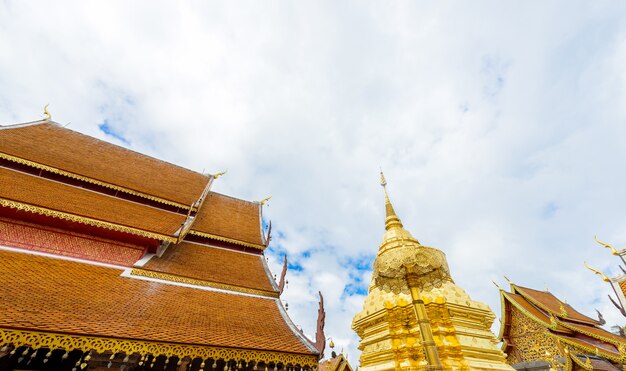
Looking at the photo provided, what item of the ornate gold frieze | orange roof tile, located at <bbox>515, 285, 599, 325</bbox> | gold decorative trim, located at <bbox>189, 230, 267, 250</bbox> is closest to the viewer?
gold decorative trim, located at <bbox>189, 230, 267, 250</bbox>

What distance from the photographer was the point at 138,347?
12.4 ft

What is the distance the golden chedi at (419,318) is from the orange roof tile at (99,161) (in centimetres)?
726

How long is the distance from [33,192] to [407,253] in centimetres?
792

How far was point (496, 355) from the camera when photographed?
140 inches

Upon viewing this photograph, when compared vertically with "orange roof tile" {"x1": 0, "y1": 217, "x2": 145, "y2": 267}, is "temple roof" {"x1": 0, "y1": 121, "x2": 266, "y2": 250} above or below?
above

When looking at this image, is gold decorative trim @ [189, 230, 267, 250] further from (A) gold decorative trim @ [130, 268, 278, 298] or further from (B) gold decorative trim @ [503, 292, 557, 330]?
(B) gold decorative trim @ [503, 292, 557, 330]

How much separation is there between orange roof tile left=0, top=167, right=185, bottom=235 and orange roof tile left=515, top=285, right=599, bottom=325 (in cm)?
1301

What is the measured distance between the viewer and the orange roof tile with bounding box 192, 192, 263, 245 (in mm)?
8617

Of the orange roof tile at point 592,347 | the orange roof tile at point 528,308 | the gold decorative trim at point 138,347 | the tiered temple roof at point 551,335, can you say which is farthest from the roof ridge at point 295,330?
the orange roof tile at point 528,308

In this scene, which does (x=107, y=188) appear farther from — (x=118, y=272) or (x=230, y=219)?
(x=230, y=219)

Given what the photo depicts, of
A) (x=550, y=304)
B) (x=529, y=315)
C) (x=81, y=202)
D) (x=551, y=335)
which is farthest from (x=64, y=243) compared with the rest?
(x=550, y=304)

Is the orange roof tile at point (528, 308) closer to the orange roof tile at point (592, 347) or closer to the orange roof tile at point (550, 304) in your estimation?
the orange roof tile at point (550, 304)

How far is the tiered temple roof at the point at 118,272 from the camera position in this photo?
3.87m

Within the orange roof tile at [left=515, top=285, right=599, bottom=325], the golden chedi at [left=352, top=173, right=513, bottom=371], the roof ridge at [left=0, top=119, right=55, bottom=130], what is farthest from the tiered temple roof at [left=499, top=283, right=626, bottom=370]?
the roof ridge at [left=0, top=119, right=55, bottom=130]
